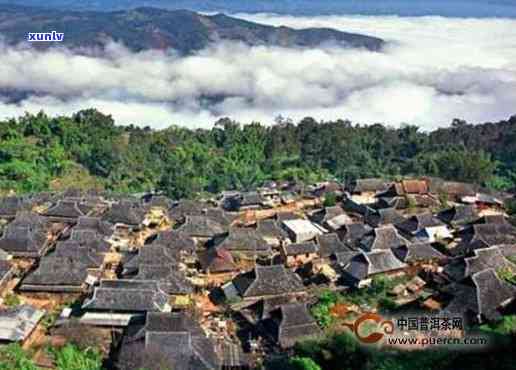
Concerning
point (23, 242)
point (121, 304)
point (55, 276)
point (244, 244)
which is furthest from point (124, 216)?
point (121, 304)

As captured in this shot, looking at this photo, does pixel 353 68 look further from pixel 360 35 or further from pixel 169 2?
pixel 169 2

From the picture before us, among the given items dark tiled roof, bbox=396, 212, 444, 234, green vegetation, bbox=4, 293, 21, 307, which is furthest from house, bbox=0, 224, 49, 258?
dark tiled roof, bbox=396, 212, 444, 234

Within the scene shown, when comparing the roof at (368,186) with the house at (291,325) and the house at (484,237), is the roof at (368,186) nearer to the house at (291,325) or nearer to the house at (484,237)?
the house at (484,237)

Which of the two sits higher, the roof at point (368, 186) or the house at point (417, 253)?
the house at point (417, 253)

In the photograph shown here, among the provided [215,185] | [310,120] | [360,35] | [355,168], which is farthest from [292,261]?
[360,35]

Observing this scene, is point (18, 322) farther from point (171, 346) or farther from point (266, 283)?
point (266, 283)

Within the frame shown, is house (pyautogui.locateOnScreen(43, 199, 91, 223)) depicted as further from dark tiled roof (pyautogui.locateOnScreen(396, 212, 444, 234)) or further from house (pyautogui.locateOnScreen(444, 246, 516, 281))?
house (pyautogui.locateOnScreen(444, 246, 516, 281))

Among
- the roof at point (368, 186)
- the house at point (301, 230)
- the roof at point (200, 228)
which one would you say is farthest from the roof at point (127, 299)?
the roof at point (368, 186)
